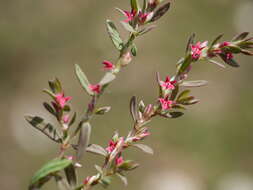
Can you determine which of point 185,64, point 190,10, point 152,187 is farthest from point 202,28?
point 185,64

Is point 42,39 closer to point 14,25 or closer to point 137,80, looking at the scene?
point 14,25

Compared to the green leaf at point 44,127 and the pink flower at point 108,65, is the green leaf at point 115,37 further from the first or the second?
the green leaf at point 44,127

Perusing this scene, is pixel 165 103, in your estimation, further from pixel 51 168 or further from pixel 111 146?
pixel 51 168

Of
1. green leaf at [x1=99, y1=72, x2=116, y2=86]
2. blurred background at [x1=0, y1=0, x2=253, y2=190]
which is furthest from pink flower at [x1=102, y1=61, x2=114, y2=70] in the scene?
blurred background at [x1=0, y1=0, x2=253, y2=190]

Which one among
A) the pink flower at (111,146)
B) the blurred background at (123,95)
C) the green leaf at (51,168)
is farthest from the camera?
the blurred background at (123,95)

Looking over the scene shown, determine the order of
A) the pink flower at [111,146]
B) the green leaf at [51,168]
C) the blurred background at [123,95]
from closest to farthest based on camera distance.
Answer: the green leaf at [51,168], the pink flower at [111,146], the blurred background at [123,95]

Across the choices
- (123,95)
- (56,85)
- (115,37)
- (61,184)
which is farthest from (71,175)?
(123,95)

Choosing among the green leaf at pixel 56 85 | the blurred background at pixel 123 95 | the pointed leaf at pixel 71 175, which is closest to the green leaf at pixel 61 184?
the pointed leaf at pixel 71 175
